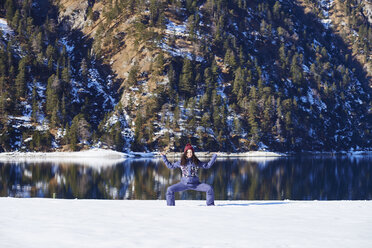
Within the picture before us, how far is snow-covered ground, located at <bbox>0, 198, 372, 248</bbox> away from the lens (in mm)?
9109

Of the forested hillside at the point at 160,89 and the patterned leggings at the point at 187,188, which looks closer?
the patterned leggings at the point at 187,188

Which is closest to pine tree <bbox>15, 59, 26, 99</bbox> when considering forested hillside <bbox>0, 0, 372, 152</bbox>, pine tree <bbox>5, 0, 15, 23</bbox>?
forested hillside <bbox>0, 0, 372, 152</bbox>

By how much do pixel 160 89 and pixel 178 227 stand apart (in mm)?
145144

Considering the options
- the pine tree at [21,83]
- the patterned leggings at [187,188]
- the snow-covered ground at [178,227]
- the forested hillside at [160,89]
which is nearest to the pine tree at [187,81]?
the forested hillside at [160,89]

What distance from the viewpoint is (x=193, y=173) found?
53.6ft

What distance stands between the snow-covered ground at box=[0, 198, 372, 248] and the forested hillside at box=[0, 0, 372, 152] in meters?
119

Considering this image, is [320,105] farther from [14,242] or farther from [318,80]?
[14,242]

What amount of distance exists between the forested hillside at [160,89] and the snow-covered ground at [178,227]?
→ 119 meters

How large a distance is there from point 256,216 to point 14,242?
7.89 metres

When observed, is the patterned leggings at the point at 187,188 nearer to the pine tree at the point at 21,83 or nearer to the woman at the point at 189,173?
the woman at the point at 189,173

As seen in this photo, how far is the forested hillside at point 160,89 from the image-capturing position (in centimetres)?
13975

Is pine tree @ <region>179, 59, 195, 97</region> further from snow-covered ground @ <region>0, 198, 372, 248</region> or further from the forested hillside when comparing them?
snow-covered ground @ <region>0, 198, 372, 248</region>

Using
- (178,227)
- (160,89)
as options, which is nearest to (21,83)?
(160,89)

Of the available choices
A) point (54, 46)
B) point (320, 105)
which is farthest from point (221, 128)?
point (54, 46)
